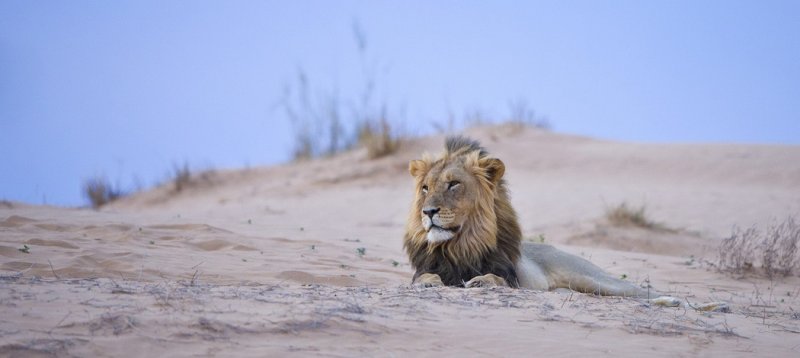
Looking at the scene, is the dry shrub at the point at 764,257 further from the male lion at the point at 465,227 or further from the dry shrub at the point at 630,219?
the dry shrub at the point at 630,219

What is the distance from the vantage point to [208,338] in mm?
3912

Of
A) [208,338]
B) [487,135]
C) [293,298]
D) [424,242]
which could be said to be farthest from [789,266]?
[487,135]

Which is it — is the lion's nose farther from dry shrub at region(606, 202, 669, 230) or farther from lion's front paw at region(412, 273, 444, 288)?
dry shrub at region(606, 202, 669, 230)

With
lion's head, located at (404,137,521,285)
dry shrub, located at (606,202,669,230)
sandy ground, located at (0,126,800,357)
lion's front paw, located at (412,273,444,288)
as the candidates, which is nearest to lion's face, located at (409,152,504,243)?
lion's head, located at (404,137,521,285)

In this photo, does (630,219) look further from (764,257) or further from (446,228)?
(446,228)

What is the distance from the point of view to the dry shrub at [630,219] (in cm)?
1360

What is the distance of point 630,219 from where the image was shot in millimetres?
13633

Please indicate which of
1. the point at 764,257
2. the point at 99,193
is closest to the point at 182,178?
the point at 99,193

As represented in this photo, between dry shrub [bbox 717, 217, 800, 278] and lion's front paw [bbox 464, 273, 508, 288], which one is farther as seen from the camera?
dry shrub [bbox 717, 217, 800, 278]

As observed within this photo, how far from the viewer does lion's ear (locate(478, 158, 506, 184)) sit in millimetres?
6688

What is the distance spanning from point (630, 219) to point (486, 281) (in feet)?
26.5

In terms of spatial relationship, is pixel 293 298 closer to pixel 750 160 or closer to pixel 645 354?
pixel 645 354

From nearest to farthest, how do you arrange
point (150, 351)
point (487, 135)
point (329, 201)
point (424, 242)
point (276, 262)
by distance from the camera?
point (150, 351) → point (424, 242) → point (276, 262) → point (329, 201) → point (487, 135)

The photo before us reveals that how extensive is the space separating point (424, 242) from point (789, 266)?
210 inches
